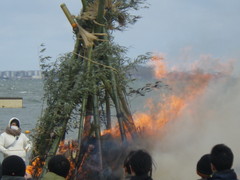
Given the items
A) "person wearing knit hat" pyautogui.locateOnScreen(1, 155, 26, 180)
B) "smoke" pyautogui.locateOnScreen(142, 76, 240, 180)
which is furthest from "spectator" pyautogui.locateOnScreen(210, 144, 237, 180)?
"smoke" pyautogui.locateOnScreen(142, 76, 240, 180)

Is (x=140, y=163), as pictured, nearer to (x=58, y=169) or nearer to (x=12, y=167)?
(x=58, y=169)

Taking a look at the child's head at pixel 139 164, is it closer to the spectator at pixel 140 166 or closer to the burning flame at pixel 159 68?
the spectator at pixel 140 166

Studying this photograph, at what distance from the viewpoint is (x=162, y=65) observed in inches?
396

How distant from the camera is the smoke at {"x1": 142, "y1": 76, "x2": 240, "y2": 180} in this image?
9766 millimetres

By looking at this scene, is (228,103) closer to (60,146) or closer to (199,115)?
(199,115)

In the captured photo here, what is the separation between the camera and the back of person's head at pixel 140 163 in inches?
181

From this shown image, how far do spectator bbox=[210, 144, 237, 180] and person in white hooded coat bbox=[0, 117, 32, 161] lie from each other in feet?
16.5

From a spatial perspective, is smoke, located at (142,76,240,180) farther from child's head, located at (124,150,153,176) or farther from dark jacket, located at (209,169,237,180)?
dark jacket, located at (209,169,237,180)

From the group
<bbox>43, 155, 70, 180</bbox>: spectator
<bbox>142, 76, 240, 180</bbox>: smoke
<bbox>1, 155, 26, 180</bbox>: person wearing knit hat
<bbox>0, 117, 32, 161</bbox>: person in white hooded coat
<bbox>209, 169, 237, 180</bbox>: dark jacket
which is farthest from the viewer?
<bbox>142, 76, 240, 180</bbox>: smoke

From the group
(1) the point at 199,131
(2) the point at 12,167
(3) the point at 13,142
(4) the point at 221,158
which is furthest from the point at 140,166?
(1) the point at 199,131

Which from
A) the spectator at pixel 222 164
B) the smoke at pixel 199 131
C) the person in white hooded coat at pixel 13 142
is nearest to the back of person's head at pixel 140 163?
the spectator at pixel 222 164

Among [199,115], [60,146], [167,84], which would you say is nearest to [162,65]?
[167,84]

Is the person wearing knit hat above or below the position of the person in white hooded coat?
below

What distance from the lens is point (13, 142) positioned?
9023 millimetres
